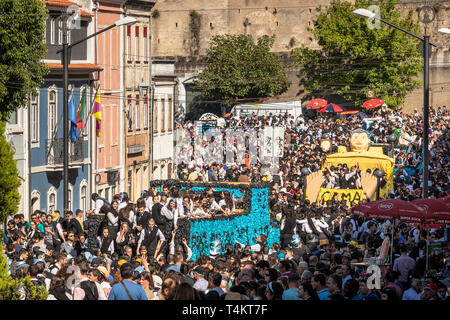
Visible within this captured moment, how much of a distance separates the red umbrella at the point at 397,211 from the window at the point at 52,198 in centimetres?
1588

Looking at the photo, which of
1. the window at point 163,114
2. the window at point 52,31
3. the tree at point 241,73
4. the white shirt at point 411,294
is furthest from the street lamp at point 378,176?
the tree at point 241,73

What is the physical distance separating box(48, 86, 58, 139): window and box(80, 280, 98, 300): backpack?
22.4 m

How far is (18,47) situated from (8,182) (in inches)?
376

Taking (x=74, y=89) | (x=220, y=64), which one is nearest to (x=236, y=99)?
(x=220, y=64)

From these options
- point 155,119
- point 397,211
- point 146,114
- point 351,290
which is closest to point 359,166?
point 397,211

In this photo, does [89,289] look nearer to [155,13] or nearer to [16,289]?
[16,289]

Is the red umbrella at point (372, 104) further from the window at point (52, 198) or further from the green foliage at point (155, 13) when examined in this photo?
the green foliage at point (155, 13)

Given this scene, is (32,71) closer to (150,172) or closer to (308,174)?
(308,174)

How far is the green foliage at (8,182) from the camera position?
53.5ft

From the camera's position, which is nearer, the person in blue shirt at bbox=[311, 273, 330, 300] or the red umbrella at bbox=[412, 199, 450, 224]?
the person in blue shirt at bbox=[311, 273, 330, 300]

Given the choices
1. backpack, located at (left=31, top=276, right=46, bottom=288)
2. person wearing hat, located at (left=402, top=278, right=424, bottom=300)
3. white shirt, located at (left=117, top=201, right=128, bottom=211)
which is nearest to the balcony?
white shirt, located at (left=117, top=201, right=128, bottom=211)

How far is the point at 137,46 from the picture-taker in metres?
47.5

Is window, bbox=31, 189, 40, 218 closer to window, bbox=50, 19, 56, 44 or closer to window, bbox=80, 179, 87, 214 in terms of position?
Answer: window, bbox=80, 179, 87, 214

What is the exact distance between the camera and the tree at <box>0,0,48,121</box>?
83.7 feet
